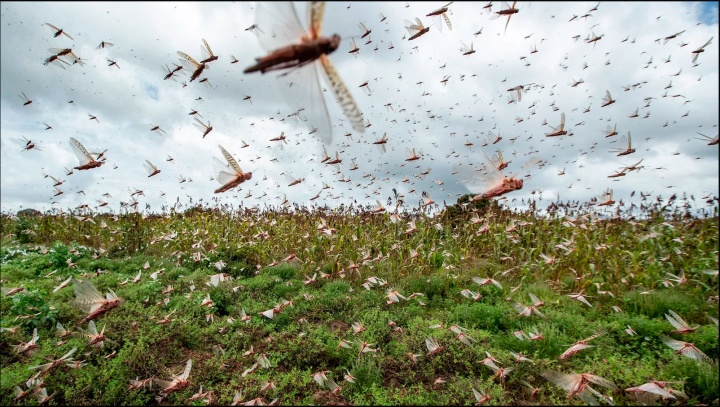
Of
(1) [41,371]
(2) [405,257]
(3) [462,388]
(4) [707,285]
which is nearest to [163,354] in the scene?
(1) [41,371]

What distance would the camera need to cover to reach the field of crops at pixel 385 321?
3.86m

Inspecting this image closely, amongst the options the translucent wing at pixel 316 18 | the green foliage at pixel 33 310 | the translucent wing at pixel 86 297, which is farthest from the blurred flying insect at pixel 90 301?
the green foliage at pixel 33 310

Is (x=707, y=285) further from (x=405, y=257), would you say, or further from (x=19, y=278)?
(x=19, y=278)

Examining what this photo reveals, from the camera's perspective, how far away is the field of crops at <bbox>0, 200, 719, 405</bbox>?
152 inches

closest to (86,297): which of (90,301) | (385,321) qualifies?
(90,301)

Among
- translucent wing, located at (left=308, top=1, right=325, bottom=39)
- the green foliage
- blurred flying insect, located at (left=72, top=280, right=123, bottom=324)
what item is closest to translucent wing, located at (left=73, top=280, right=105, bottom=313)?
blurred flying insect, located at (left=72, top=280, right=123, bottom=324)

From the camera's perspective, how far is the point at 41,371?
421 cm

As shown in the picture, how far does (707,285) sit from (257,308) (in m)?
6.90

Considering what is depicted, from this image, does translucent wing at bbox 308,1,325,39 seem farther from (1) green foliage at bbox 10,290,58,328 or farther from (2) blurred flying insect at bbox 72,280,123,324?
(1) green foliage at bbox 10,290,58,328

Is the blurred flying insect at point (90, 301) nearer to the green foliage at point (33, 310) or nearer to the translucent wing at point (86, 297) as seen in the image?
the translucent wing at point (86, 297)

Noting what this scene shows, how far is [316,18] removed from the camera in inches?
29.5

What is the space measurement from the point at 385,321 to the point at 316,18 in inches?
196

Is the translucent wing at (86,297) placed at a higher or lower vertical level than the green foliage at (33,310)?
higher

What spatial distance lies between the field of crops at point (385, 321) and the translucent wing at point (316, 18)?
2331 millimetres
